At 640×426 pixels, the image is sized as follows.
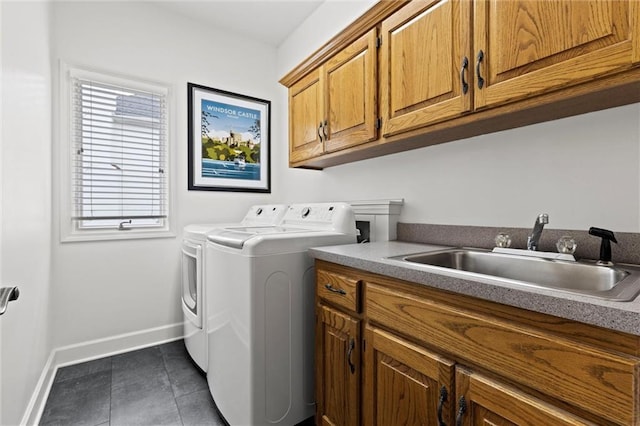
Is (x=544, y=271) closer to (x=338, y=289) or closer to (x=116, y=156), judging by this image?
(x=338, y=289)

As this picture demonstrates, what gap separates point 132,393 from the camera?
1833 mm

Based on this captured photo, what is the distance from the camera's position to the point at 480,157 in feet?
4.88

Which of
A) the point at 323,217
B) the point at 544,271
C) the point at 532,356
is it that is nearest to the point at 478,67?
the point at 544,271

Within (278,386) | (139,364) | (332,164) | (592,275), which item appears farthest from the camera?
(332,164)

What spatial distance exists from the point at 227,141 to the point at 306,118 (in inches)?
41.5

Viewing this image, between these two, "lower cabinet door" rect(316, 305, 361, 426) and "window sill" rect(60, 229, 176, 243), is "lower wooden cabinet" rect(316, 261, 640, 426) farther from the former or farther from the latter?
"window sill" rect(60, 229, 176, 243)

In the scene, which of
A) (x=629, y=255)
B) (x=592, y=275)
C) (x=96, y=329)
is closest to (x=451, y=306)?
(x=592, y=275)

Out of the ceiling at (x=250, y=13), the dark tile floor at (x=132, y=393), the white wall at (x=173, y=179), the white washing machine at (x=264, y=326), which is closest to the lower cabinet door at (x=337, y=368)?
the white washing machine at (x=264, y=326)

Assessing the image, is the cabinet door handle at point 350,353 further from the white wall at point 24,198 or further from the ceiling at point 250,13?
the ceiling at point 250,13

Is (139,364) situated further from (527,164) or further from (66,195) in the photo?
(527,164)

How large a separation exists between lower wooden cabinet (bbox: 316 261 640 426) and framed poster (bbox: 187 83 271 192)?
1.77 meters

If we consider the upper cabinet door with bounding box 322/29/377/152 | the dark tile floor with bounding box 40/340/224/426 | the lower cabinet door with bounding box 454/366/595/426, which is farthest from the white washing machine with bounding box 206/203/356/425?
the lower cabinet door with bounding box 454/366/595/426

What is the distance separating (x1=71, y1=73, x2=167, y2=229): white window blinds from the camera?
2.26m

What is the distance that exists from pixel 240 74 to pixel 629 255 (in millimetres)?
3026
